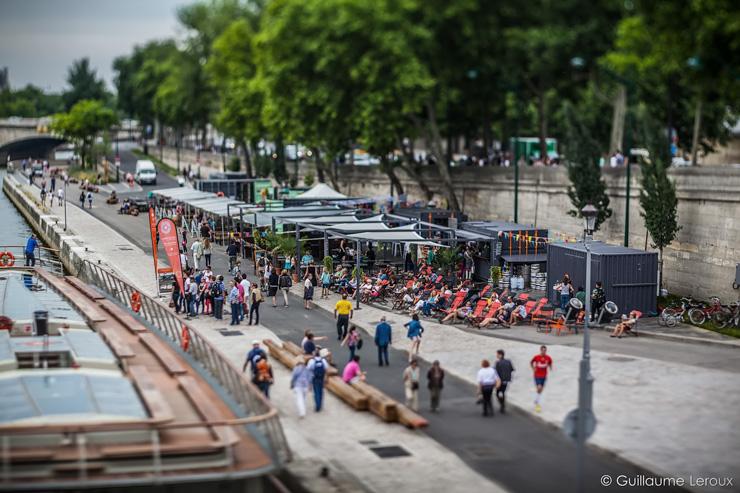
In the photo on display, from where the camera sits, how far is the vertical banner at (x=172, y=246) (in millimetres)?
36812

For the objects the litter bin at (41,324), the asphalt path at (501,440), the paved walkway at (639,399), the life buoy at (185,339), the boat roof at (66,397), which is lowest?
the asphalt path at (501,440)

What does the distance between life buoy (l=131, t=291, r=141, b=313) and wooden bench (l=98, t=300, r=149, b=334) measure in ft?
1.64

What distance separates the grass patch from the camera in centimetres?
11567

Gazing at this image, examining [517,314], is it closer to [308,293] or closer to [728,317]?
[728,317]

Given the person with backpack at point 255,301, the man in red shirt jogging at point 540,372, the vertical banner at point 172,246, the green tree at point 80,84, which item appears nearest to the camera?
the man in red shirt jogging at point 540,372

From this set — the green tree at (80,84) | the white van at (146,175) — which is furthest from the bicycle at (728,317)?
the green tree at (80,84)

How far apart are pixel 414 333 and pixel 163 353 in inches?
318

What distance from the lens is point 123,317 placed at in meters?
26.2

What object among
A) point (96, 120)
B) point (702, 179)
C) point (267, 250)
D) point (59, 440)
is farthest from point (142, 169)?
point (59, 440)

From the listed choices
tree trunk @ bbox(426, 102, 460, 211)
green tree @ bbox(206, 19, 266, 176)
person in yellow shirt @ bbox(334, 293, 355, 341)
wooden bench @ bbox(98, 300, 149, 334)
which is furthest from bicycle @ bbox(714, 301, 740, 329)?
green tree @ bbox(206, 19, 266, 176)

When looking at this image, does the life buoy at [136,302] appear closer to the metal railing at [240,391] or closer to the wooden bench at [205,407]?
the metal railing at [240,391]

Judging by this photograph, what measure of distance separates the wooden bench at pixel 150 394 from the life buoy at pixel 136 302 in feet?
30.8

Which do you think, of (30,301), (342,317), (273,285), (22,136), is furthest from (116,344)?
(22,136)

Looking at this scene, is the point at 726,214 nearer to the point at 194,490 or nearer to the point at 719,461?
the point at 719,461
